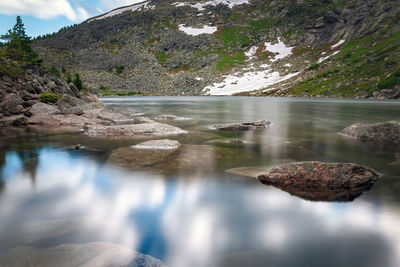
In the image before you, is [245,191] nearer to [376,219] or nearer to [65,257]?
[376,219]

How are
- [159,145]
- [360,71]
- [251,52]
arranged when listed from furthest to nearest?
[251,52] < [360,71] < [159,145]

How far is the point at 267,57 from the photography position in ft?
534

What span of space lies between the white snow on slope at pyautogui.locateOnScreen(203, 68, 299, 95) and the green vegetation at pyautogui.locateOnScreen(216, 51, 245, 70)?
12.8 meters

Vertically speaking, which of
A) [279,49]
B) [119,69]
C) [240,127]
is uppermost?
[279,49]

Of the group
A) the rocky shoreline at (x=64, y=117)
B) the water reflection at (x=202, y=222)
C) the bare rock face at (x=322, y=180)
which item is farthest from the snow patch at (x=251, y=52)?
the water reflection at (x=202, y=222)

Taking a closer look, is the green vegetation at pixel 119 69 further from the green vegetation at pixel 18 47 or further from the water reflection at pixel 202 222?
the water reflection at pixel 202 222

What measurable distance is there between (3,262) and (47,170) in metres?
7.86

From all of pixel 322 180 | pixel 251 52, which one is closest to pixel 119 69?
pixel 251 52

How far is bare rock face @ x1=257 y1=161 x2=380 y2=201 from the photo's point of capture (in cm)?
945

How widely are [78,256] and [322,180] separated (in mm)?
8270

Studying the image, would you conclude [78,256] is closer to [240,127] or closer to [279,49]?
[240,127]

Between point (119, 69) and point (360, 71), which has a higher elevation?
point (119, 69)

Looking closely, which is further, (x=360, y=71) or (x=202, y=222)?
(x=360, y=71)

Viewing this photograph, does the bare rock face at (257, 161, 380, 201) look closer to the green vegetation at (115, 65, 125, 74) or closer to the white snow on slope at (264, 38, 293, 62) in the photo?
the white snow on slope at (264, 38, 293, 62)
